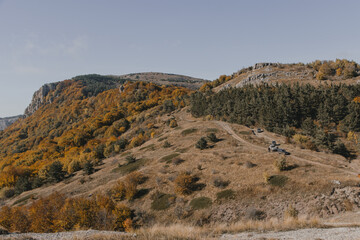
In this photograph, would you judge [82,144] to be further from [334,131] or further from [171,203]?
[334,131]

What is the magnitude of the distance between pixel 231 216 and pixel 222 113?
199 ft

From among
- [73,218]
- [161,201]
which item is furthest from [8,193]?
[161,201]

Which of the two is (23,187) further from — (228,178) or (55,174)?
(228,178)

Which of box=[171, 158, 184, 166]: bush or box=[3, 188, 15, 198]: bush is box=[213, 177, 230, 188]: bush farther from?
box=[3, 188, 15, 198]: bush

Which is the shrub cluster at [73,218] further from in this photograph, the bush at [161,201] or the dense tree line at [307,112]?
the dense tree line at [307,112]

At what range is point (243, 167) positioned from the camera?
119 feet

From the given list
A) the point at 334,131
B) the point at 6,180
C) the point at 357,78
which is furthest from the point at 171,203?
the point at 357,78

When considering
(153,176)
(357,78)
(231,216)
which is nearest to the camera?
(231,216)

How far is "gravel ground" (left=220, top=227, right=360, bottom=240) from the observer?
10016 mm

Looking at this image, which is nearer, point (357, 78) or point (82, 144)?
point (357, 78)

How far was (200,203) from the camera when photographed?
3055 centimetres

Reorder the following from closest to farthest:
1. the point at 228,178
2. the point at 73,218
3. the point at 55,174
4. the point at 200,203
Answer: the point at 73,218 → the point at 200,203 → the point at 228,178 → the point at 55,174

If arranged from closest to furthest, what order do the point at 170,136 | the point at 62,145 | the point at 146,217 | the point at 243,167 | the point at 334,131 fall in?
1. the point at 146,217
2. the point at 243,167
3. the point at 334,131
4. the point at 170,136
5. the point at 62,145

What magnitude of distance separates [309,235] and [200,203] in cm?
2172
